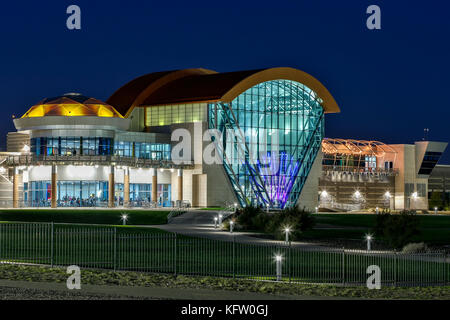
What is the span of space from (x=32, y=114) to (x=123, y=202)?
1335 centimetres

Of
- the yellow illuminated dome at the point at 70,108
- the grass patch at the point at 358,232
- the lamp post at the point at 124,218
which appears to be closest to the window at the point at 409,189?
the grass patch at the point at 358,232

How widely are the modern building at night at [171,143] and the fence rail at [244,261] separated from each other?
1808 inches

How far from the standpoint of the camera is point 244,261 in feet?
124

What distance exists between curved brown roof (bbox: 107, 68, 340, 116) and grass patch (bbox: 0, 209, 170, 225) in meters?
23.1

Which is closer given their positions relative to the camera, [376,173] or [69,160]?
[69,160]

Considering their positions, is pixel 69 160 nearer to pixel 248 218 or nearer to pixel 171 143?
pixel 171 143

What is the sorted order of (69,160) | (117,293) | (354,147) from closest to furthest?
1. (117,293)
2. (69,160)
3. (354,147)

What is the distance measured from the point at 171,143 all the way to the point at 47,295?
244 ft

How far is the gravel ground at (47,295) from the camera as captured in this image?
24.4 metres

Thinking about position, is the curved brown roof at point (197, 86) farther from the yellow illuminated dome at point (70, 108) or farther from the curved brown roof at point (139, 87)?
the yellow illuminated dome at point (70, 108)

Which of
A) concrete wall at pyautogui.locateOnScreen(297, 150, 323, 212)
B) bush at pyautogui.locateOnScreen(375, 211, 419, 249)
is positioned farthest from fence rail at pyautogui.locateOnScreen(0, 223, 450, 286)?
concrete wall at pyautogui.locateOnScreen(297, 150, 323, 212)

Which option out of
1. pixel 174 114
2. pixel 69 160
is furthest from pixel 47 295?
pixel 174 114

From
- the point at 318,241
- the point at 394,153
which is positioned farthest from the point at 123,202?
the point at 394,153
